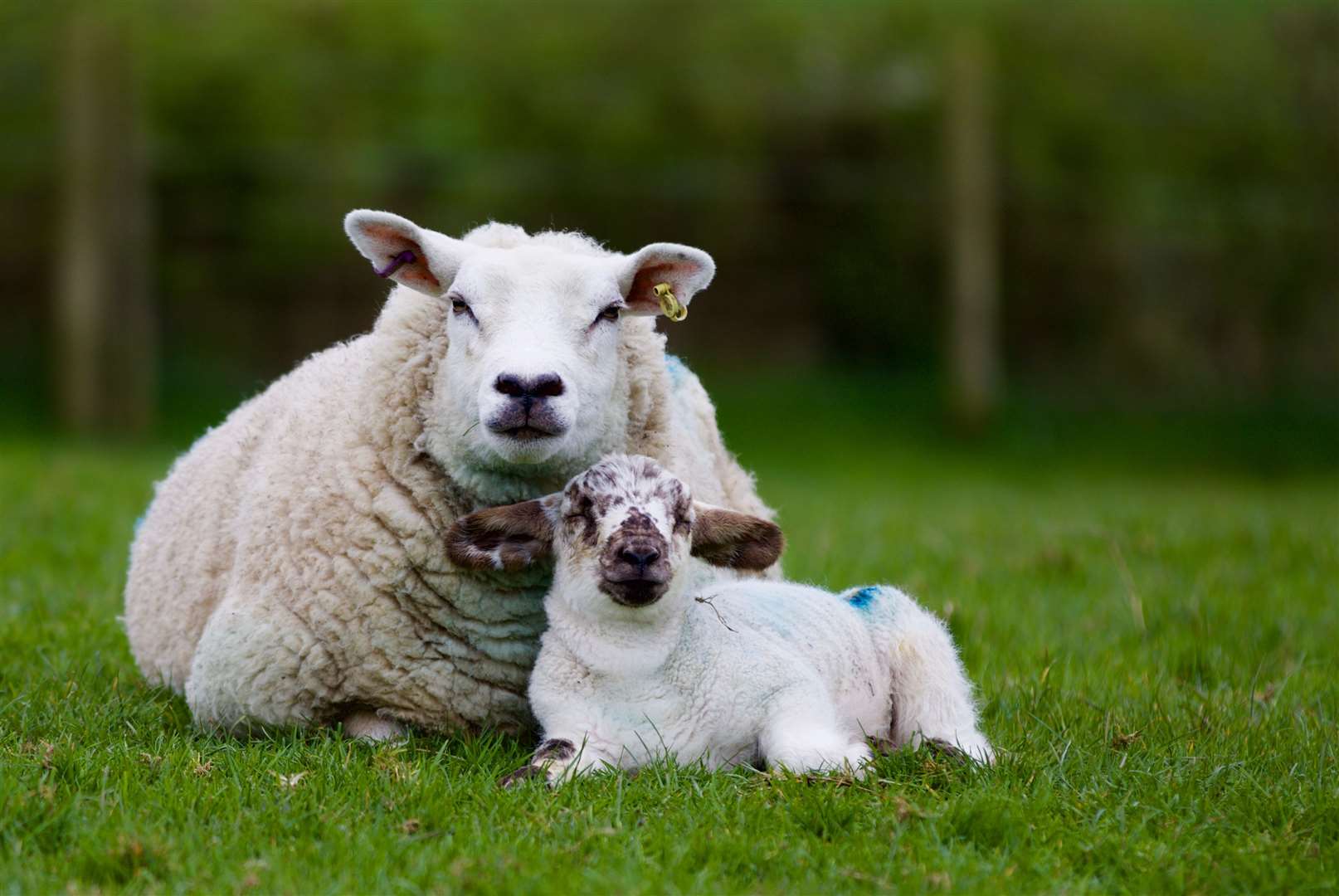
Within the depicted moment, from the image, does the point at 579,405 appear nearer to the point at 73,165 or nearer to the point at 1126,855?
the point at 1126,855

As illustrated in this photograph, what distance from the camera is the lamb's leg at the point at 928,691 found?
13.1 ft

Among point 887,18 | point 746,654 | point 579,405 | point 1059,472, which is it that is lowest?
point 1059,472

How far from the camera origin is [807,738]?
3.75 metres

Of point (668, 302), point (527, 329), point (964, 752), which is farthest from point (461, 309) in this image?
point (964, 752)

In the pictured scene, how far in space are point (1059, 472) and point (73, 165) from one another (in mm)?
8491

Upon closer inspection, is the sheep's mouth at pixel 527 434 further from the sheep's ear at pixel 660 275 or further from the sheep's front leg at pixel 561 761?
the sheep's front leg at pixel 561 761

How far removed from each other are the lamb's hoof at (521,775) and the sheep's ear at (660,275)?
4.45ft

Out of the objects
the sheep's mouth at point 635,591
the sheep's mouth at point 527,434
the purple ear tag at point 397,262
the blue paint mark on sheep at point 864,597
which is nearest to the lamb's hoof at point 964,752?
the blue paint mark on sheep at point 864,597

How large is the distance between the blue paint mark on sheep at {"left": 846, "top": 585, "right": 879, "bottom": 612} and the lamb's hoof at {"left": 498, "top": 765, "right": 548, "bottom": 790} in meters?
1.07

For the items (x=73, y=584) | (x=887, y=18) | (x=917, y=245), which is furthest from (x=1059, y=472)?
(x=73, y=584)

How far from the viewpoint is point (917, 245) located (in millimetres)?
14914

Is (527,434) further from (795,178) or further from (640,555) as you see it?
(795,178)

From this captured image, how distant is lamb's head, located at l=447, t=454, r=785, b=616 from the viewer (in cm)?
379

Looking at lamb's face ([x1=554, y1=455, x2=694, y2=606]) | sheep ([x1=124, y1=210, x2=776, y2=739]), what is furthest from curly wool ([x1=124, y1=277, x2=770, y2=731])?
lamb's face ([x1=554, y1=455, x2=694, y2=606])
